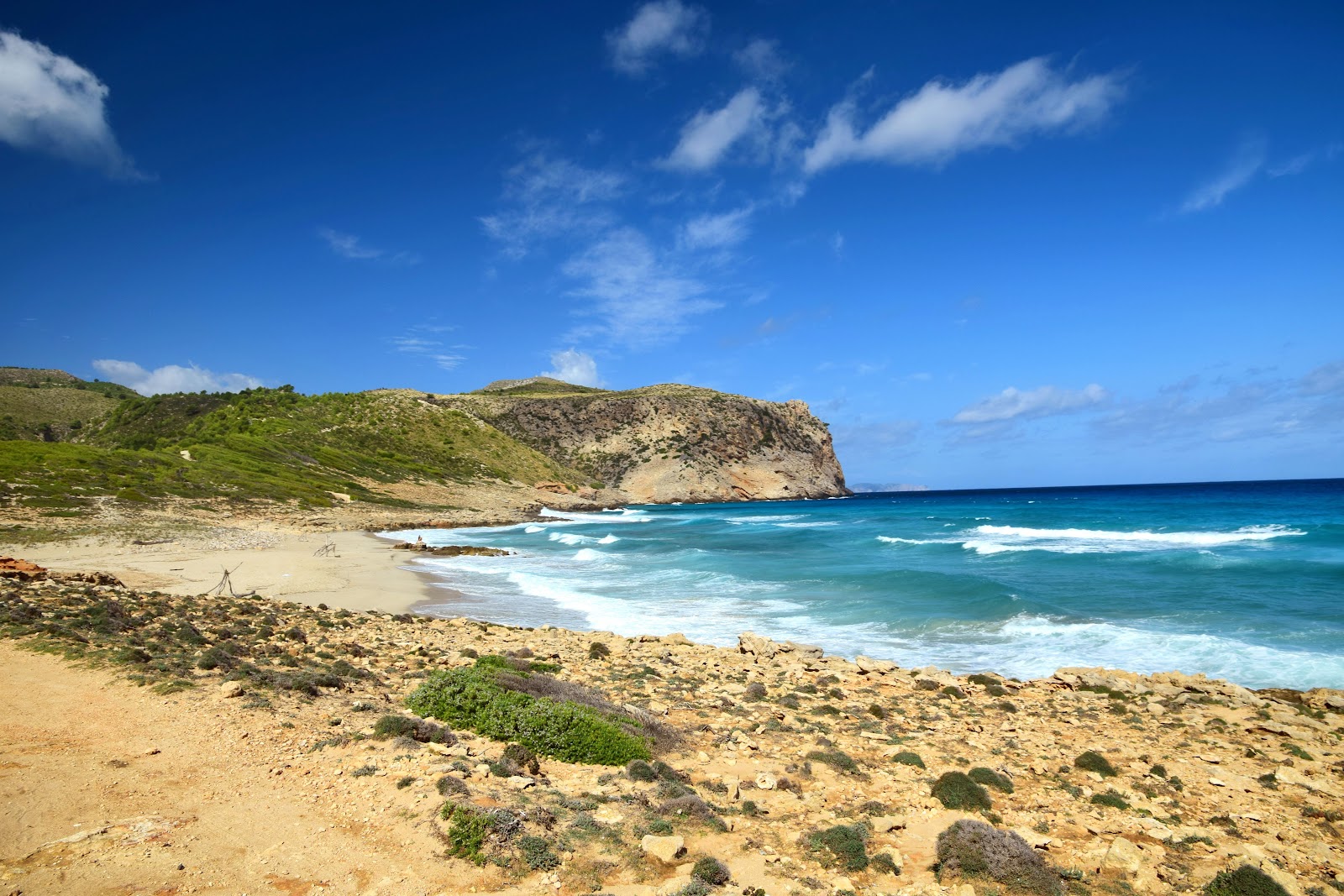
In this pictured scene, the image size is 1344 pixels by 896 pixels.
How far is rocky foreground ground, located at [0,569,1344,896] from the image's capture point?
514 cm

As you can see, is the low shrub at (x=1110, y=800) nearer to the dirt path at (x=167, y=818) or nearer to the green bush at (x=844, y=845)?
the green bush at (x=844, y=845)

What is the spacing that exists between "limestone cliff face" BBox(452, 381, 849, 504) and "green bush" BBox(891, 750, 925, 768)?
302 feet

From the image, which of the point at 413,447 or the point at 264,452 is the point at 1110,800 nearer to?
the point at 264,452

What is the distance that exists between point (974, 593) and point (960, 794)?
55.7 feet

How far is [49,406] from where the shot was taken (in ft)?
252

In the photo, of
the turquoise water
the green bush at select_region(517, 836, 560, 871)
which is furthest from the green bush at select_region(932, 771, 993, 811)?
the turquoise water

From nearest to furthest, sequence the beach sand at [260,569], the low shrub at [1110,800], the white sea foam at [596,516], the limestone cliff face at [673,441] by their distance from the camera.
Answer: the low shrub at [1110,800] → the beach sand at [260,569] → the white sea foam at [596,516] → the limestone cliff face at [673,441]

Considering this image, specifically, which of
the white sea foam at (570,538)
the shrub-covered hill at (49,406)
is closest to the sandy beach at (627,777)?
the white sea foam at (570,538)

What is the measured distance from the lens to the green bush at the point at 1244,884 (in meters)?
5.34

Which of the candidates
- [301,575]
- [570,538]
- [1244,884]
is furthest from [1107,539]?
[301,575]

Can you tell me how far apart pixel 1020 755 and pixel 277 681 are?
994 centimetres

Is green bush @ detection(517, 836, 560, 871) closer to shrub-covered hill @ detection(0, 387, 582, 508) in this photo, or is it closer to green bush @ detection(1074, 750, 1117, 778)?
green bush @ detection(1074, 750, 1117, 778)

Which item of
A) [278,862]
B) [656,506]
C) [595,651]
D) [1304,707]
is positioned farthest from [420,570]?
[656,506]

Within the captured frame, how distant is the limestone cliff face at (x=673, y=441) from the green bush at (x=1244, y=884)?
312 ft
